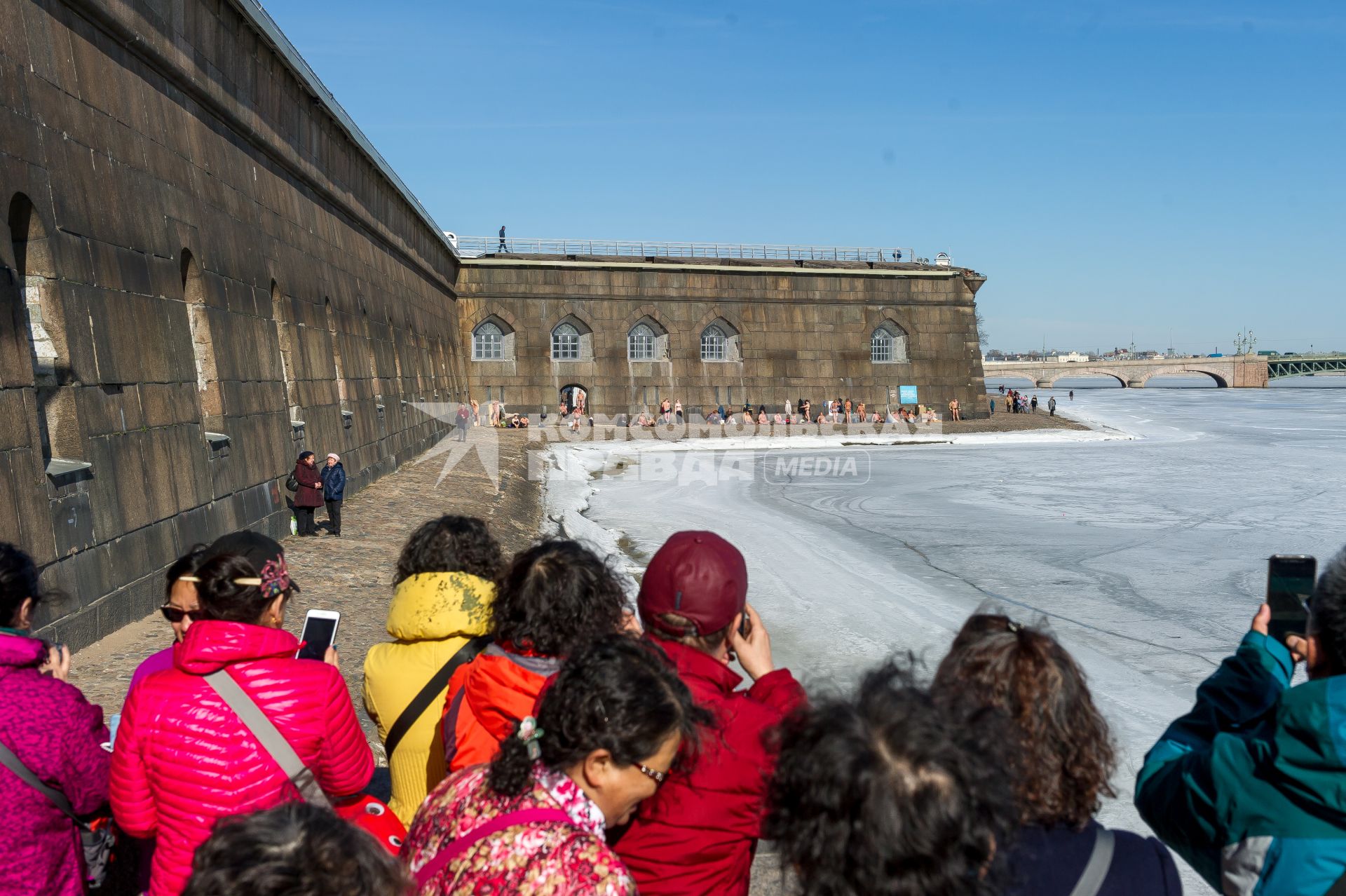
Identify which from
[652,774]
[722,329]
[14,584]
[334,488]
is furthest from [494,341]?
[652,774]

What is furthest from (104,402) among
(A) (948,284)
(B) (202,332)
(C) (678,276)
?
(A) (948,284)

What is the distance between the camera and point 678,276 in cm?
4006

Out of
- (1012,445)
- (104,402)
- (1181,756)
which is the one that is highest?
(104,402)

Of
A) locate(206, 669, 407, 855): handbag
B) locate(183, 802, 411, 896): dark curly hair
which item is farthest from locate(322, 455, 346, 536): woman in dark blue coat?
locate(183, 802, 411, 896): dark curly hair

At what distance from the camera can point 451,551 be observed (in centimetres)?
346

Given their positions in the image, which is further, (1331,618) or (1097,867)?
(1331,618)

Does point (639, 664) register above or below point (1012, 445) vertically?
above

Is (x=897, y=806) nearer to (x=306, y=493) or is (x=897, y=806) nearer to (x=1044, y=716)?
(x=1044, y=716)

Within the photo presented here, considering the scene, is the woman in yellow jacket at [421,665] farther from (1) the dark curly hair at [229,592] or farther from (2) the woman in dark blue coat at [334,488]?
(2) the woman in dark blue coat at [334,488]

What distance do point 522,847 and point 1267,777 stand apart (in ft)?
4.80

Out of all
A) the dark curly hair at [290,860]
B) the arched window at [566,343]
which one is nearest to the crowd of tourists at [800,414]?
the arched window at [566,343]

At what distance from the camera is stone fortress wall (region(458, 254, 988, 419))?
38.7m

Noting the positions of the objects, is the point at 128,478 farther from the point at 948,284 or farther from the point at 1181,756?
the point at 948,284

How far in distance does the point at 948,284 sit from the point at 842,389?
21.2 feet
